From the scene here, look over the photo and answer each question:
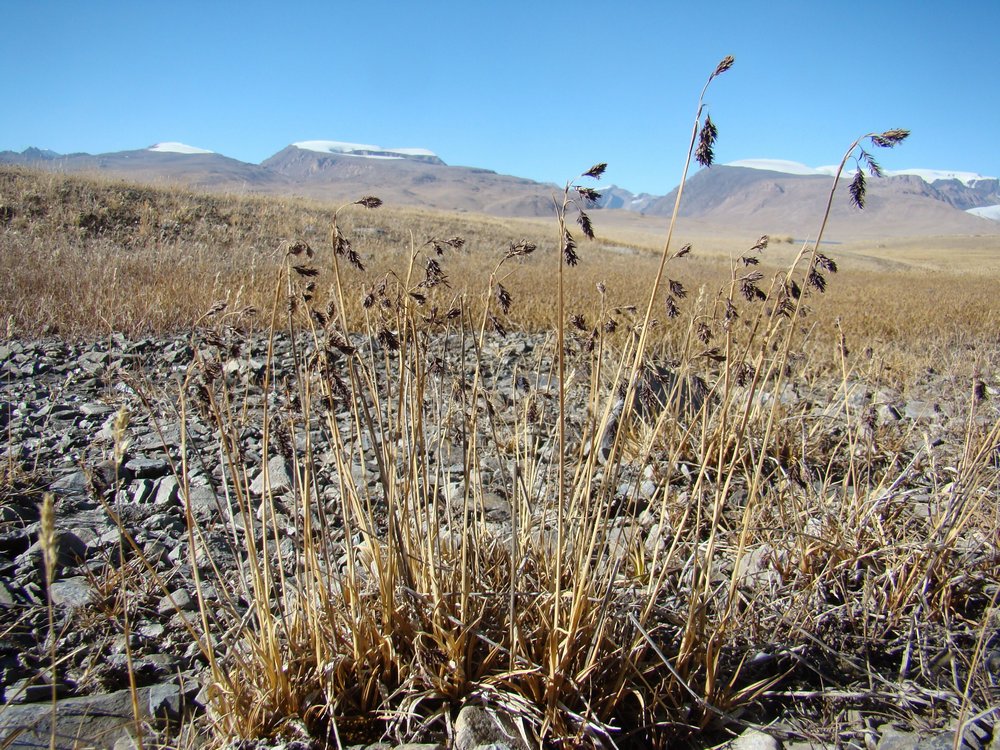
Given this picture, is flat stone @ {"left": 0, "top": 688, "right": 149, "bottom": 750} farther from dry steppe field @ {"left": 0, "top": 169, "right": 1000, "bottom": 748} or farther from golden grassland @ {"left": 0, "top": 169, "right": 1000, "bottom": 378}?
golden grassland @ {"left": 0, "top": 169, "right": 1000, "bottom": 378}

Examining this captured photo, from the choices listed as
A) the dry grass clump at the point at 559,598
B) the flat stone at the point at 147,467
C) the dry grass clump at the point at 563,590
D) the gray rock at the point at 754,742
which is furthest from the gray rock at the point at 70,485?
the gray rock at the point at 754,742

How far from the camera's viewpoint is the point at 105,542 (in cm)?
252

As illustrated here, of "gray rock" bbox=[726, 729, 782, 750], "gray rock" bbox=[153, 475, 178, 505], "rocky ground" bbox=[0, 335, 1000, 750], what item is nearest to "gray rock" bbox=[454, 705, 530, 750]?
"rocky ground" bbox=[0, 335, 1000, 750]

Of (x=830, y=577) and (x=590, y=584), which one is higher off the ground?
(x=590, y=584)

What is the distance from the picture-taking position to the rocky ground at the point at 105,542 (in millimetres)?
1596

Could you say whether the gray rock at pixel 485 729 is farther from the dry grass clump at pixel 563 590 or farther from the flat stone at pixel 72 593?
the flat stone at pixel 72 593

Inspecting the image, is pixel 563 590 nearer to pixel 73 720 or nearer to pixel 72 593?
pixel 73 720

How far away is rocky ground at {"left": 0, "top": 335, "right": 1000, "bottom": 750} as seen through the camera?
160 cm

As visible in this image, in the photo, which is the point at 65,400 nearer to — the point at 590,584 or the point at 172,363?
the point at 172,363

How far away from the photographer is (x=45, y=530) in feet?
2.41

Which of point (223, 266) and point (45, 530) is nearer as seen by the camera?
point (45, 530)

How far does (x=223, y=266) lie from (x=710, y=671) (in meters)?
8.37

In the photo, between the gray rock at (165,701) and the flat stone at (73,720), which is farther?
the gray rock at (165,701)

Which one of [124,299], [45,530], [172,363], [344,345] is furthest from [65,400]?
[45,530]
